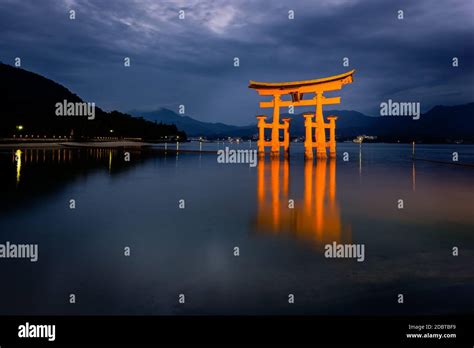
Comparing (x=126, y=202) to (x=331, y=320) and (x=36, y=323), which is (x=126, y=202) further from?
(x=331, y=320)

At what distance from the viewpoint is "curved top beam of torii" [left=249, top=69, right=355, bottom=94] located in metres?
28.3

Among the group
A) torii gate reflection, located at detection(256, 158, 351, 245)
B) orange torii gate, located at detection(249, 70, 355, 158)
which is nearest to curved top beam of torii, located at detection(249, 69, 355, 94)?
orange torii gate, located at detection(249, 70, 355, 158)

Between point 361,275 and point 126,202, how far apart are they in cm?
659

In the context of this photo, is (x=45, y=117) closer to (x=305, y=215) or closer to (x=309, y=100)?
(x=309, y=100)

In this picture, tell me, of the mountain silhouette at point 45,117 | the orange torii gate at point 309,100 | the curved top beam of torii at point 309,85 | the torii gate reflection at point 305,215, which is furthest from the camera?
the mountain silhouette at point 45,117

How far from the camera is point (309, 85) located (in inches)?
1235

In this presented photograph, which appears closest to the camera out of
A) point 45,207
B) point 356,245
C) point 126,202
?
point 356,245

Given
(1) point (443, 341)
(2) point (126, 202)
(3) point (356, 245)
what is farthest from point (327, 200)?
(1) point (443, 341)

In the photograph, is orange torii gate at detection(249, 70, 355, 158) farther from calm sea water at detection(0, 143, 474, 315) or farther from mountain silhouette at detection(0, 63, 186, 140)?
mountain silhouette at detection(0, 63, 186, 140)

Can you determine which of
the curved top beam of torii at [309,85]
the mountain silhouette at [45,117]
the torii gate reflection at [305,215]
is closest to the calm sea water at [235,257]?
the torii gate reflection at [305,215]

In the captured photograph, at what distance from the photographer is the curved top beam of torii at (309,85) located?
28.3m

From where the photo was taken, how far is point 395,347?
3.28 meters

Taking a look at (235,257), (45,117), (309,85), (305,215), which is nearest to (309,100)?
(309,85)

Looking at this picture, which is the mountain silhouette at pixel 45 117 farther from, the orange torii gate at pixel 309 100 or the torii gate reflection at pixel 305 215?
the torii gate reflection at pixel 305 215
